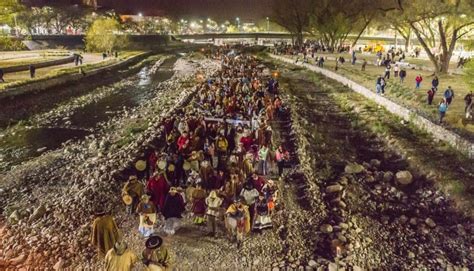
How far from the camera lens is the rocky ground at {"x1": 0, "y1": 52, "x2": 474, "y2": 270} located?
9867 millimetres

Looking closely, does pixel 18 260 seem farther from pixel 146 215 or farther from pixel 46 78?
pixel 46 78

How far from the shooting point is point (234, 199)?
10.9 m

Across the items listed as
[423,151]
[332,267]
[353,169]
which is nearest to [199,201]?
[332,267]

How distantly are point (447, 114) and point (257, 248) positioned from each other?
51.7 ft

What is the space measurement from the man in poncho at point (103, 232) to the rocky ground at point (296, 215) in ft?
3.19

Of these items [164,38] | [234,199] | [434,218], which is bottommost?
[434,218]

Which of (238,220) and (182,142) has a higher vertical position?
(182,142)

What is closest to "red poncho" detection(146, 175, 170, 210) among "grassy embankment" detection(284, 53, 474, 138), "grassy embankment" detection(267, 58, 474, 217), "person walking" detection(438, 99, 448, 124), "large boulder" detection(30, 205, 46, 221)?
"large boulder" detection(30, 205, 46, 221)

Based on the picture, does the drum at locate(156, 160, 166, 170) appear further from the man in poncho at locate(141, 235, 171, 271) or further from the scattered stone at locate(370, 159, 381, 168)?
the scattered stone at locate(370, 159, 381, 168)

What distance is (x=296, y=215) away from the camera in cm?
1202

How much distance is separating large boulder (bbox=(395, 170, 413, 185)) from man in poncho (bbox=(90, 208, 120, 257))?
11311 mm

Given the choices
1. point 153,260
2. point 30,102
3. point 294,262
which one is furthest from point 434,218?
point 30,102

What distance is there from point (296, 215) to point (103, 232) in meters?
5.78

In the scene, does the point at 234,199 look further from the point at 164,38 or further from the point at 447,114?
the point at 164,38
